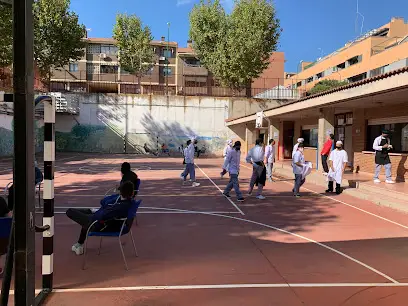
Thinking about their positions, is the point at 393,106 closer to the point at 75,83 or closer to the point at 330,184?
the point at 330,184

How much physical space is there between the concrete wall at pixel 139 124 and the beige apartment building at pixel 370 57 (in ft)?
43.6

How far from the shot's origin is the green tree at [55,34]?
33.6 m

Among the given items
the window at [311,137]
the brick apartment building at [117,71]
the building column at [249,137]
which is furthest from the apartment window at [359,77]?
the window at [311,137]

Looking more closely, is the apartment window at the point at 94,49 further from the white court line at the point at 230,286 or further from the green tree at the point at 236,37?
the white court line at the point at 230,286

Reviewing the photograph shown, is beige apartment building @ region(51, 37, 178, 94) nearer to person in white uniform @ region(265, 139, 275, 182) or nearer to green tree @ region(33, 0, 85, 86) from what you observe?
green tree @ region(33, 0, 85, 86)

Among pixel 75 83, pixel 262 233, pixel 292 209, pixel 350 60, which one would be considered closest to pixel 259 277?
pixel 262 233

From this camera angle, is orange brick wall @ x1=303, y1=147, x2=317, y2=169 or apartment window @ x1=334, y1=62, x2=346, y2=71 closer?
orange brick wall @ x1=303, y1=147, x2=317, y2=169

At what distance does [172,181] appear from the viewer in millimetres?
14383

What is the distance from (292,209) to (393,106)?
7.97 meters

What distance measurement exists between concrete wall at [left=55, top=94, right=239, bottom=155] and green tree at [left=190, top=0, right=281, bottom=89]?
13.0 feet

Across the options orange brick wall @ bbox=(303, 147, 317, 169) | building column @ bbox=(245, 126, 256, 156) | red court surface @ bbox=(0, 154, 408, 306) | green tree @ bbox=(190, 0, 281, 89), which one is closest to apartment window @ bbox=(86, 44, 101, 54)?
green tree @ bbox=(190, 0, 281, 89)

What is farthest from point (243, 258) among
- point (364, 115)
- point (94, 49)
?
point (94, 49)

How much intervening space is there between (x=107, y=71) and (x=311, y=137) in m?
40.6

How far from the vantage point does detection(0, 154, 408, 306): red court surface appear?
3.95m
